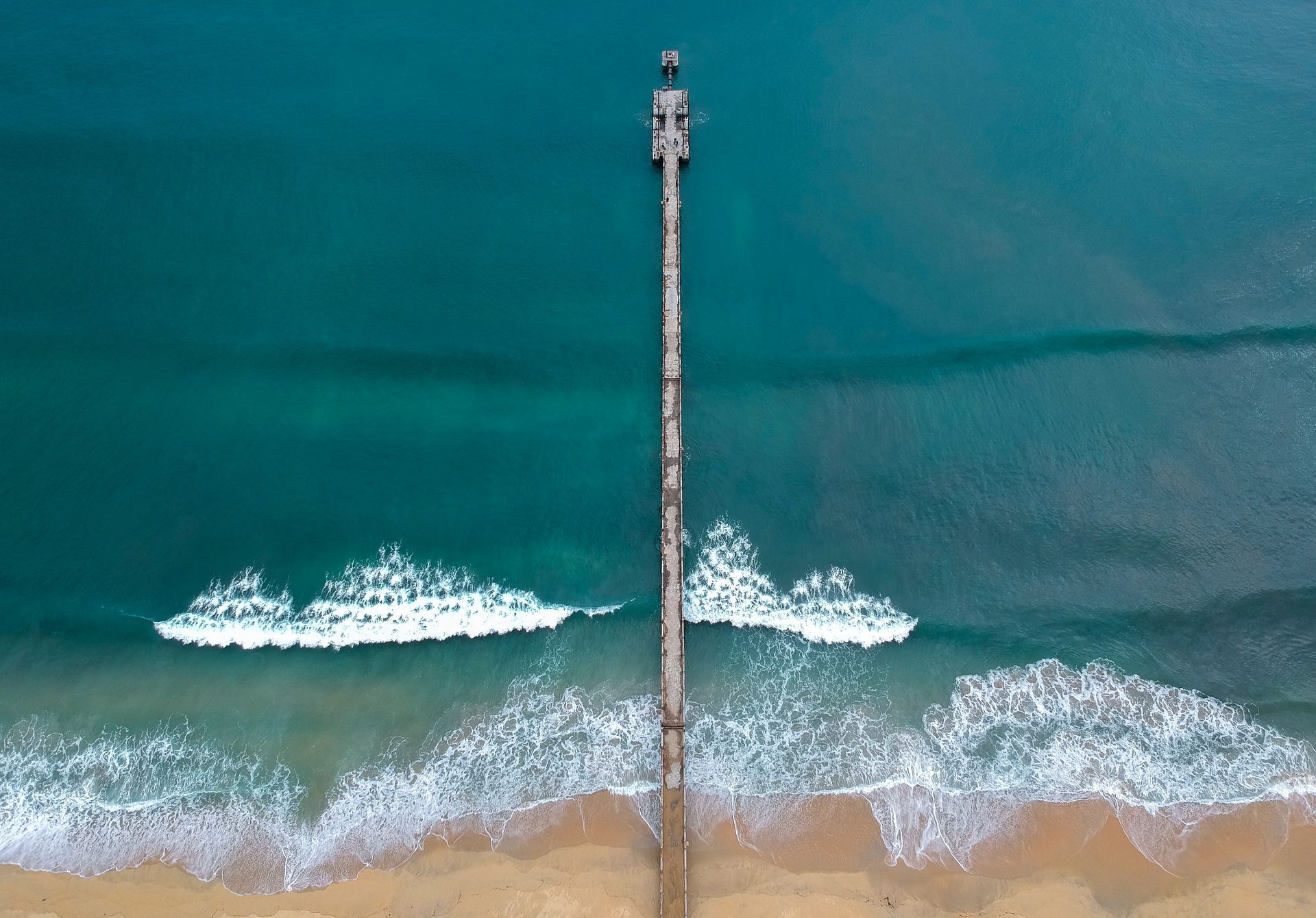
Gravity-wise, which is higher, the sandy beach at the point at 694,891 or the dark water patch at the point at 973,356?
the dark water patch at the point at 973,356

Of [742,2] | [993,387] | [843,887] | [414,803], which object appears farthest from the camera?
[742,2]

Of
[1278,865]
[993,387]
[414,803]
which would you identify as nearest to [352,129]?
[414,803]

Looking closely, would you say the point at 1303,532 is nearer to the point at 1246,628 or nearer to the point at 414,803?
the point at 1246,628

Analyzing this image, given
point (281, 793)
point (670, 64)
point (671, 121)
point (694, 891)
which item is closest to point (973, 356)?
point (671, 121)

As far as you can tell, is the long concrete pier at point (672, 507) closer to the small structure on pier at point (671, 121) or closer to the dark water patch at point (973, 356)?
the small structure on pier at point (671, 121)

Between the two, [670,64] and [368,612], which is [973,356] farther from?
[368,612]

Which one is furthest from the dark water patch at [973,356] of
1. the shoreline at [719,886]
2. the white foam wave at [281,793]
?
the shoreline at [719,886]
